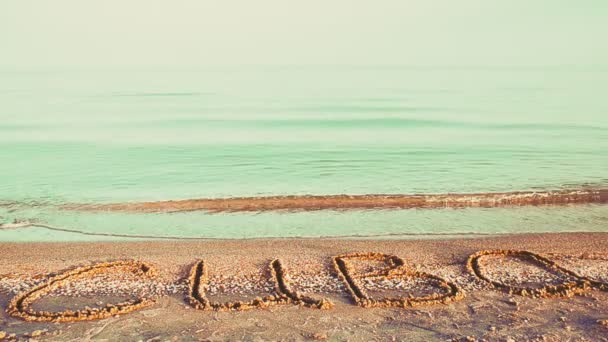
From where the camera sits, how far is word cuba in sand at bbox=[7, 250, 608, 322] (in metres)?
7.97

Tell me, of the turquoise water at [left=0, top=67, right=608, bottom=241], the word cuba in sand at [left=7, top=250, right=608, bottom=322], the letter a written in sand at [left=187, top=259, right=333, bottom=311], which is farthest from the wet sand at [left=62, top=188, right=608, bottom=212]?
the letter a written in sand at [left=187, top=259, right=333, bottom=311]

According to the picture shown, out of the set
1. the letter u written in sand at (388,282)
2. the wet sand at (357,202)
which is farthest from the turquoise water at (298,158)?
the letter u written in sand at (388,282)

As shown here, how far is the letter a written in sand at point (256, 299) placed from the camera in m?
8.05

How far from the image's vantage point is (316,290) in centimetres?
867

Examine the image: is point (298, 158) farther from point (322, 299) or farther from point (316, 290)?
point (322, 299)

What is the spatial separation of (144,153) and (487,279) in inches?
715

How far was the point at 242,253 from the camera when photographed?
10.8 metres

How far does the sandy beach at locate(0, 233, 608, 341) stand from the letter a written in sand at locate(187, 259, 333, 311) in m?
0.04

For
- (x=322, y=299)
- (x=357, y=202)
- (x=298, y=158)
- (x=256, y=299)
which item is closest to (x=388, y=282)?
(x=322, y=299)

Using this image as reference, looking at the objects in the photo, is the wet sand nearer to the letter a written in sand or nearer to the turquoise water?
the turquoise water

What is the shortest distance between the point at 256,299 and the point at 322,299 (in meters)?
0.91

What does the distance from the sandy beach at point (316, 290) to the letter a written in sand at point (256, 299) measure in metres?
0.04

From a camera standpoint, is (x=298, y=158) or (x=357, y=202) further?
(x=298, y=158)

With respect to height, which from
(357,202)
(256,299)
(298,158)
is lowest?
(256,299)
